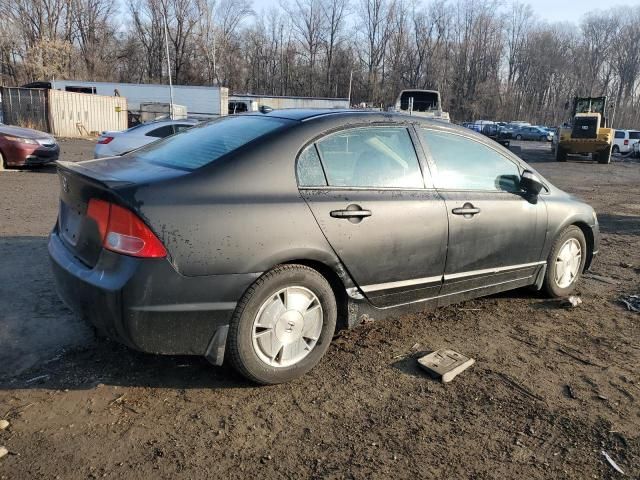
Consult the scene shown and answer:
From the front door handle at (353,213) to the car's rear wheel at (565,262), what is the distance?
2230 millimetres

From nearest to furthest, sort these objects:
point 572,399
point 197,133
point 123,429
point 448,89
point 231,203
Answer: point 123,429 < point 231,203 < point 572,399 < point 197,133 < point 448,89

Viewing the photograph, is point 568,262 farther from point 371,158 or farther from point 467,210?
point 371,158

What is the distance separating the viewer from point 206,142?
342cm

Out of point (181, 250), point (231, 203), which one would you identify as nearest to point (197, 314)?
point (181, 250)

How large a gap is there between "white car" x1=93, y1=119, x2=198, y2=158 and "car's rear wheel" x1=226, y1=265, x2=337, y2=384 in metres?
8.08

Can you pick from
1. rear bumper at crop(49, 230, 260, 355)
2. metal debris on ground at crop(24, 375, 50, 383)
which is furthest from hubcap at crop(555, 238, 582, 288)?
metal debris on ground at crop(24, 375, 50, 383)

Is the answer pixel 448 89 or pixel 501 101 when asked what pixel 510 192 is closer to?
pixel 448 89

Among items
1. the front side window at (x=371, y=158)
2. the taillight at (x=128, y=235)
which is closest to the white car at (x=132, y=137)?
the front side window at (x=371, y=158)

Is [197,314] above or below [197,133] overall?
below

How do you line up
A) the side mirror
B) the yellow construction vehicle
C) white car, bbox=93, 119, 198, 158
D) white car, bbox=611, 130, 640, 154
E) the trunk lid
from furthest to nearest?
white car, bbox=611, 130, 640, 154 → the yellow construction vehicle → white car, bbox=93, 119, 198, 158 → the side mirror → the trunk lid

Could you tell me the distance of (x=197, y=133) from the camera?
375 centimetres

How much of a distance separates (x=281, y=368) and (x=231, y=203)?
102 centimetres

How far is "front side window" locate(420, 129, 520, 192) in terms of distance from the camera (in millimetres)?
3840

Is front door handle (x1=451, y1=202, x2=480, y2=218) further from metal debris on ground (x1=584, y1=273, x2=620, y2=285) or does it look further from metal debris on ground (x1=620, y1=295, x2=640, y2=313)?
metal debris on ground (x1=584, y1=273, x2=620, y2=285)
